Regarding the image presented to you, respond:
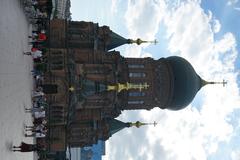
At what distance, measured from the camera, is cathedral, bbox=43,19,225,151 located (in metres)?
52.9

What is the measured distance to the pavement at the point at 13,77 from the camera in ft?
82.8

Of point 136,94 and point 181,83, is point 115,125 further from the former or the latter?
point 181,83

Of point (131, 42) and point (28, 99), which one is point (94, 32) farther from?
point (28, 99)

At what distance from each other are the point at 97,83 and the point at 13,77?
86.5ft

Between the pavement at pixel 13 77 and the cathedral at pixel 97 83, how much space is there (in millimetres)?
14791

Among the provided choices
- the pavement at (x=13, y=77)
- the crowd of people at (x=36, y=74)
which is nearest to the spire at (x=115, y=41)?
the crowd of people at (x=36, y=74)

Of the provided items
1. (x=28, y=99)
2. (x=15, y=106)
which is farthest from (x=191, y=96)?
(x=15, y=106)

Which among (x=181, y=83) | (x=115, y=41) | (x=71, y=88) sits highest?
(x=115, y=41)

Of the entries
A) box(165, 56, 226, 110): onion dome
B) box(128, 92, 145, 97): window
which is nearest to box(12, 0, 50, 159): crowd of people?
box(128, 92, 145, 97): window

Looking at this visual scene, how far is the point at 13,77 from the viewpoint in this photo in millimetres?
28438

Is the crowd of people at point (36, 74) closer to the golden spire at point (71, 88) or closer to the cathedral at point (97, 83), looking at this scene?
the golden spire at point (71, 88)

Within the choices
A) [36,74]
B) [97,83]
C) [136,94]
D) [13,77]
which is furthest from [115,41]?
[13,77]

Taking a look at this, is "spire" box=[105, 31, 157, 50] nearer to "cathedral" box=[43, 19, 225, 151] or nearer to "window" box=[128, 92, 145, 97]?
"cathedral" box=[43, 19, 225, 151]

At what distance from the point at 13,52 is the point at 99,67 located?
27.1 m
